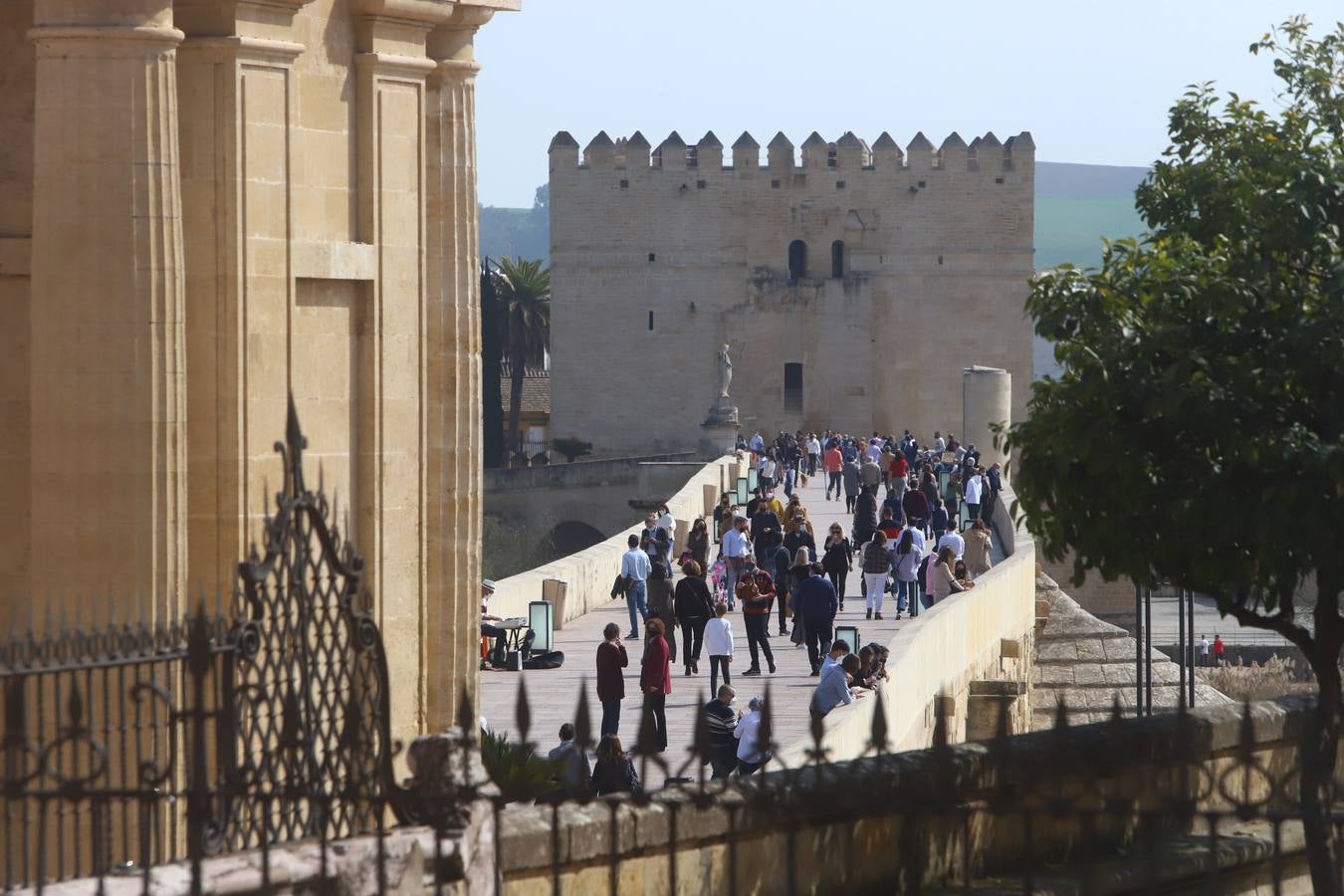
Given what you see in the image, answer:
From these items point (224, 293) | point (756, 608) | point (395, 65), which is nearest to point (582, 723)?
point (224, 293)

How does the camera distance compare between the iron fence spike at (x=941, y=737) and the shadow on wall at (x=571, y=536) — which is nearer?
the iron fence spike at (x=941, y=737)

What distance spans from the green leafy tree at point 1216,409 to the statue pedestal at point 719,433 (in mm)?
36840

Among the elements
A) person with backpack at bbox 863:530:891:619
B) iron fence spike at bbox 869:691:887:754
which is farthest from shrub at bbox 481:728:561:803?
person with backpack at bbox 863:530:891:619

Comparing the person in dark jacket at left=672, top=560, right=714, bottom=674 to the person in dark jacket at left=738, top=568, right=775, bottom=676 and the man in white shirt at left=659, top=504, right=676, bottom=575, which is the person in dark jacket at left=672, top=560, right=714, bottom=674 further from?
the man in white shirt at left=659, top=504, right=676, bottom=575

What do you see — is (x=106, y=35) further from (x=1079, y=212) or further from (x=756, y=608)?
(x=1079, y=212)

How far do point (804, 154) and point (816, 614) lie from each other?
40229 millimetres

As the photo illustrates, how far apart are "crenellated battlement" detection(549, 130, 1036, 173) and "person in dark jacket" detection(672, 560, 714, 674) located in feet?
128

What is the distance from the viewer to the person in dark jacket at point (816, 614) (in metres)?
15.3

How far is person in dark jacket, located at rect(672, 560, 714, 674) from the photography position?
15.1 meters

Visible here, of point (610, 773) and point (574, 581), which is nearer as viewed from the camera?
point (610, 773)

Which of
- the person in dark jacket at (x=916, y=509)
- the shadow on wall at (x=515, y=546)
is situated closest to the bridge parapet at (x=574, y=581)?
the person in dark jacket at (x=916, y=509)

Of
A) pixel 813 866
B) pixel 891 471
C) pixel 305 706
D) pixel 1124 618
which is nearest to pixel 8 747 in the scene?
pixel 305 706

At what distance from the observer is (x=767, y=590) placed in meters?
15.4

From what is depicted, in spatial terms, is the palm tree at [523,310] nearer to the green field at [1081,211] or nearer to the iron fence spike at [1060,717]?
the iron fence spike at [1060,717]
